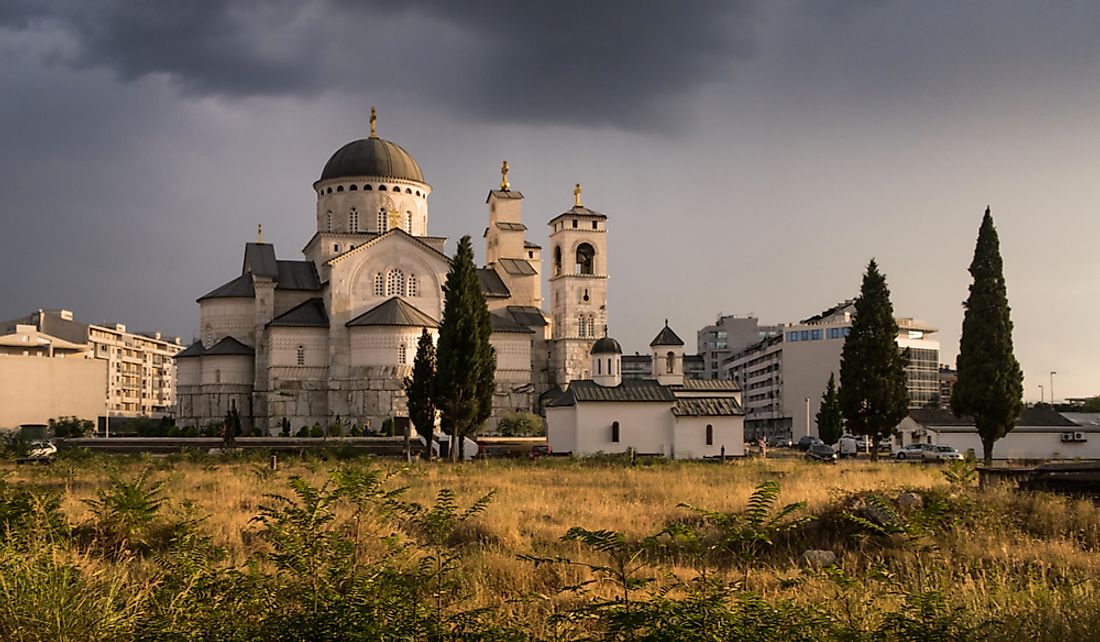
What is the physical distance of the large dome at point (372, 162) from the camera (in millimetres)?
63469

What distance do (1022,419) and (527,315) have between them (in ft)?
101

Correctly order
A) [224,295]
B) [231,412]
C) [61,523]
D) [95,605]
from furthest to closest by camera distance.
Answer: [224,295]
[231,412]
[61,523]
[95,605]

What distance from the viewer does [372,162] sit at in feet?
209

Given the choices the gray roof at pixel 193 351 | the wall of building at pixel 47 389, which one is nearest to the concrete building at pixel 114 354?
the wall of building at pixel 47 389

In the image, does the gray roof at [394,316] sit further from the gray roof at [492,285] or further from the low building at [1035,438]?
the low building at [1035,438]

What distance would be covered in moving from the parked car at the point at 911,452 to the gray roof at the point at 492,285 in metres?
27.8

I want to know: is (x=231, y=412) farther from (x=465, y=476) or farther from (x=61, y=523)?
(x=61, y=523)

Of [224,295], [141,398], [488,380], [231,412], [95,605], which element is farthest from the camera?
[141,398]

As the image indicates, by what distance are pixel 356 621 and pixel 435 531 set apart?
397 cm

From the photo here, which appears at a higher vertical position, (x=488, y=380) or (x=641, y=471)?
(x=488, y=380)

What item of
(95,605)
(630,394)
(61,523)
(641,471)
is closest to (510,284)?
(630,394)

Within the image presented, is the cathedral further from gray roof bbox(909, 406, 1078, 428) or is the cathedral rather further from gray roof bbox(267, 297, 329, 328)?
gray roof bbox(909, 406, 1078, 428)

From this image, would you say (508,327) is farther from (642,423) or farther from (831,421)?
(642,423)

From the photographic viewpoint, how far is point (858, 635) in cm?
687
